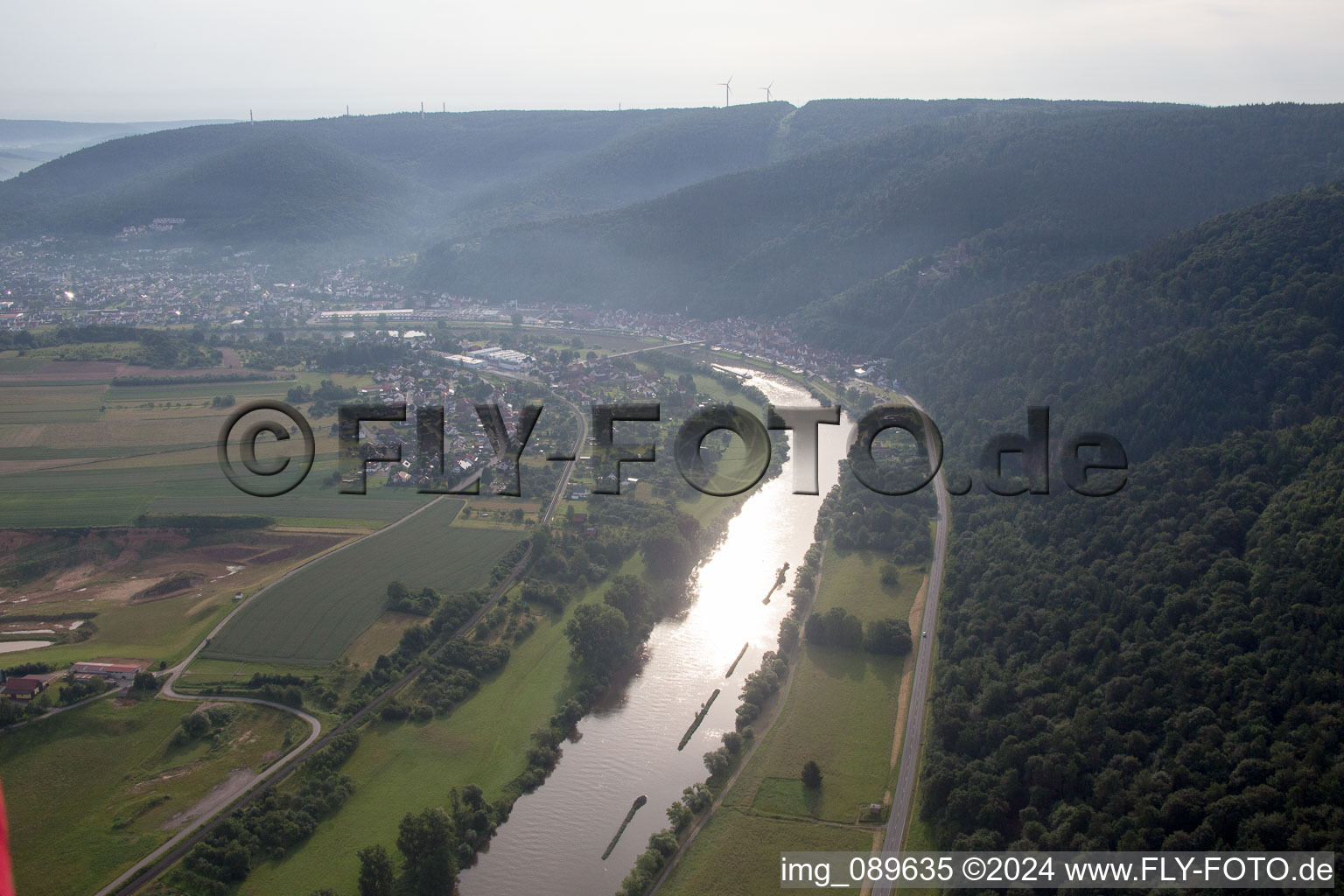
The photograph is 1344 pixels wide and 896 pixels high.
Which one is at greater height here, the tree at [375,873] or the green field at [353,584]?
the green field at [353,584]

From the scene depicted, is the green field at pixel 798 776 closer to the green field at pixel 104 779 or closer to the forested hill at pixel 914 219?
the green field at pixel 104 779

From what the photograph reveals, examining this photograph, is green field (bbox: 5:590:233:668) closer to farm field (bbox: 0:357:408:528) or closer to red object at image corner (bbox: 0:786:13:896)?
farm field (bbox: 0:357:408:528)

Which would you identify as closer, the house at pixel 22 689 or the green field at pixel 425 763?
the green field at pixel 425 763

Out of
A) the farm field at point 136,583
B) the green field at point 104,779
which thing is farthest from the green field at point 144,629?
the green field at point 104,779

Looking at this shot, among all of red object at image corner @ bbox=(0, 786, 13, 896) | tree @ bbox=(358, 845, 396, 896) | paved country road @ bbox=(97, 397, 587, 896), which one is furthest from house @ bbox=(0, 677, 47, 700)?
red object at image corner @ bbox=(0, 786, 13, 896)

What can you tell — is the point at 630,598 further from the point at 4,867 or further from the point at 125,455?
the point at 4,867
